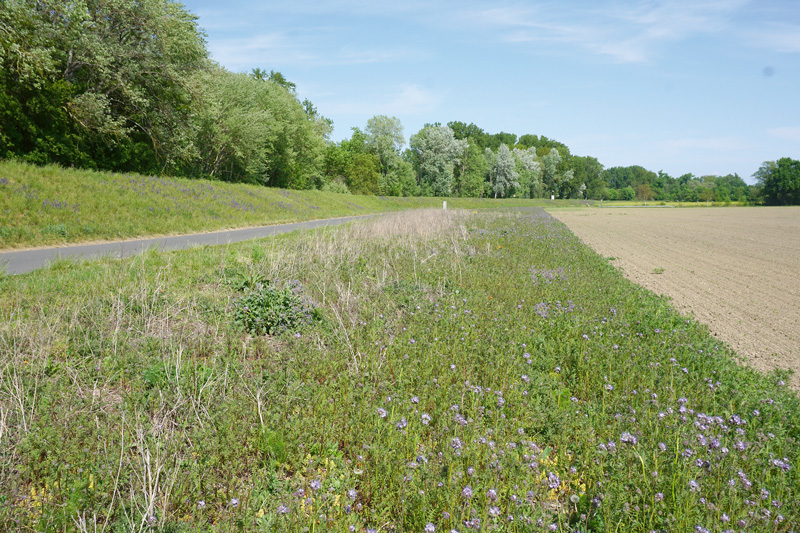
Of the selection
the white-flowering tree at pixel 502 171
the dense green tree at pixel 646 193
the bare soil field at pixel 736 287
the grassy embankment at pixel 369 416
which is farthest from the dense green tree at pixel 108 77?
the dense green tree at pixel 646 193

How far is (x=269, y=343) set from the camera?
543cm

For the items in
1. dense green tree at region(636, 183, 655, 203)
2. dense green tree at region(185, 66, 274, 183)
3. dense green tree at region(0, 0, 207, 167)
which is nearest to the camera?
dense green tree at region(0, 0, 207, 167)

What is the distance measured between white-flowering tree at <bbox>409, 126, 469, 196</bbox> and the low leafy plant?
77.3 m

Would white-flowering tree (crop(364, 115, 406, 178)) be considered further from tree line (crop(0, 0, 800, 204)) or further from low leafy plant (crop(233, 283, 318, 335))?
low leafy plant (crop(233, 283, 318, 335))

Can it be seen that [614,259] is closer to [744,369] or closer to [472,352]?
[744,369]

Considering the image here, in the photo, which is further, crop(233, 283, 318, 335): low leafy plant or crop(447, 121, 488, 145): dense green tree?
crop(447, 121, 488, 145): dense green tree

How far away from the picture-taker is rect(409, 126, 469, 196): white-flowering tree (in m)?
81.9

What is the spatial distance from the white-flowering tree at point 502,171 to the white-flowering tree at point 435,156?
1522 centimetres

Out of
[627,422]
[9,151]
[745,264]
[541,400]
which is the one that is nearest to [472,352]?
[541,400]

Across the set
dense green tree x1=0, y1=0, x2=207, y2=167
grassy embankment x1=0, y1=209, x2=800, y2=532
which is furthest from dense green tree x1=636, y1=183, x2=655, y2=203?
grassy embankment x1=0, y1=209, x2=800, y2=532

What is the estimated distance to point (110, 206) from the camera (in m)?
16.5

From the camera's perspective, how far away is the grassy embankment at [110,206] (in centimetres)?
1308

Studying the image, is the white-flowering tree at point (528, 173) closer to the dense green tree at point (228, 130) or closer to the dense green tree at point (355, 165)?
the dense green tree at point (355, 165)

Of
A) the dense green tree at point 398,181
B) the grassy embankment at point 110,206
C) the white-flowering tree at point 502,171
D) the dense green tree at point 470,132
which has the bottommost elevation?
the grassy embankment at point 110,206
